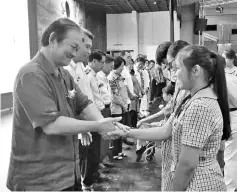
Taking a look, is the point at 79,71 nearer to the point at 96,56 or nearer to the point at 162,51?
the point at 96,56

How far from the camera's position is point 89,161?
3.48 m

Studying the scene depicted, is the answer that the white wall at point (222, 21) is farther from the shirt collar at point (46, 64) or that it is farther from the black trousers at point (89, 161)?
the shirt collar at point (46, 64)

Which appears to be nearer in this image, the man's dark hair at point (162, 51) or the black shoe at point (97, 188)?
the man's dark hair at point (162, 51)

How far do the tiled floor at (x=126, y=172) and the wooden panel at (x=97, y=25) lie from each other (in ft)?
24.8

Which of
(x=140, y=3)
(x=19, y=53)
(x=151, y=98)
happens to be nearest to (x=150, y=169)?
(x=19, y=53)

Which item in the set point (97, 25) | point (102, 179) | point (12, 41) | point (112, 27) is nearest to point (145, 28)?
point (112, 27)

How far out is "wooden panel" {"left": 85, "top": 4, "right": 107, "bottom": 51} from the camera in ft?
36.5

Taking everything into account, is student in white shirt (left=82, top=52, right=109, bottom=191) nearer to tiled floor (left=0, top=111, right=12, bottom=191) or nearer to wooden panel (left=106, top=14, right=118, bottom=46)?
tiled floor (left=0, top=111, right=12, bottom=191)

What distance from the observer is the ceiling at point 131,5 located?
511 inches

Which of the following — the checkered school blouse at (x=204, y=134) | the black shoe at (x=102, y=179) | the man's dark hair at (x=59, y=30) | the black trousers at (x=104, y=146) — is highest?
the man's dark hair at (x=59, y=30)

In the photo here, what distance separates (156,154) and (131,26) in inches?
438

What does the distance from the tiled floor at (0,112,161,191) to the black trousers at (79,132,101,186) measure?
201mm

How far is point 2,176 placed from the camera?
10.9 ft

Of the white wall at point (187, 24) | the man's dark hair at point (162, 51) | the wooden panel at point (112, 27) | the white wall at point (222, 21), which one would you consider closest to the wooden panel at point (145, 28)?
the wooden panel at point (112, 27)
